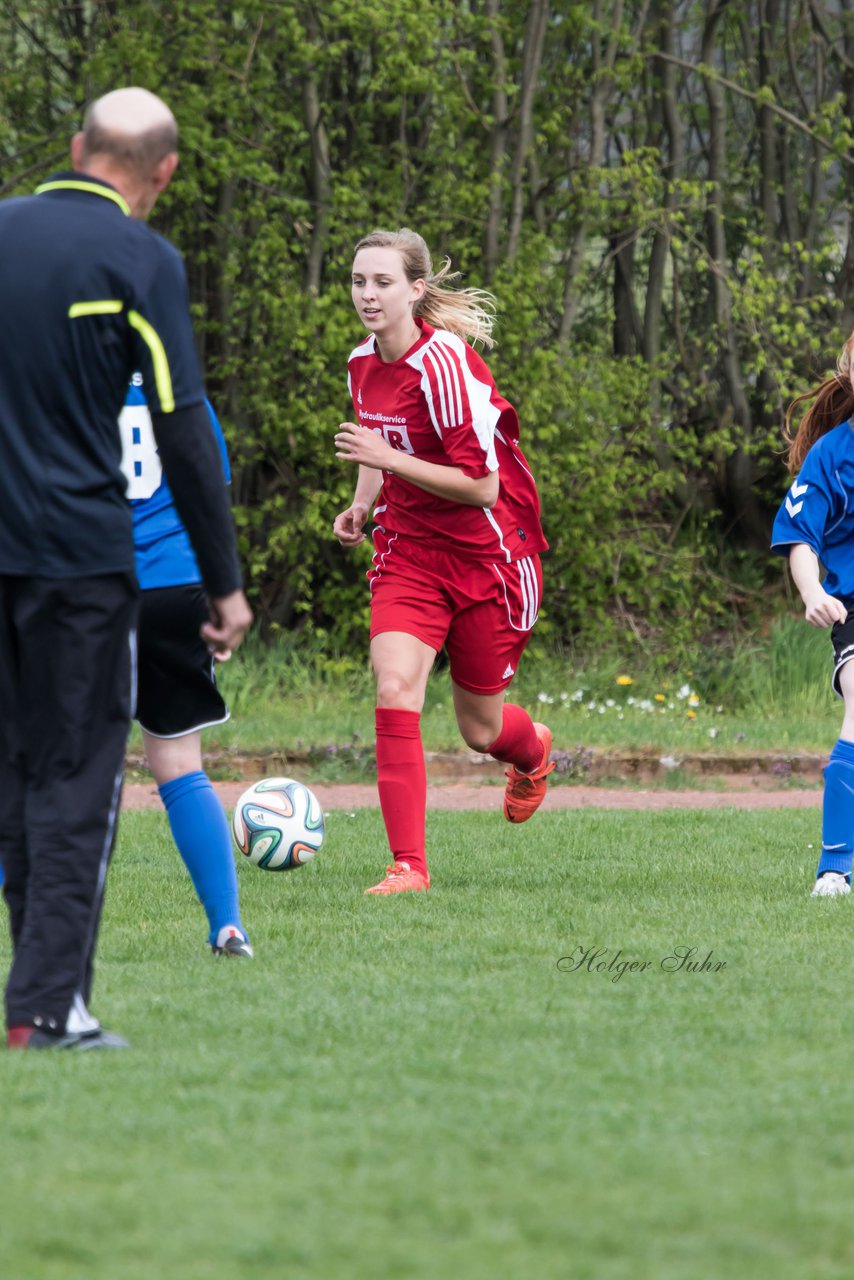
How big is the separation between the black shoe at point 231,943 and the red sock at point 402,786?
47.2 inches

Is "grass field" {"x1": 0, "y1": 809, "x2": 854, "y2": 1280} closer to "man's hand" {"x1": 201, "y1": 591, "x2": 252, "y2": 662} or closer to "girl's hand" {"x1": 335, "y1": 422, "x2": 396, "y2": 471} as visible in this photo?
"man's hand" {"x1": 201, "y1": 591, "x2": 252, "y2": 662}

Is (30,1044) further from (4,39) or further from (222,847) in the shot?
(4,39)

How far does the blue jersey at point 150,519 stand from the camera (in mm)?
4504

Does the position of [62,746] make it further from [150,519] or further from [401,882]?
[401,882]

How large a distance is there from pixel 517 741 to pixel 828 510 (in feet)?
4.90

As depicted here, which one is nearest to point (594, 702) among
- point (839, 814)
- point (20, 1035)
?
point (839, 814)

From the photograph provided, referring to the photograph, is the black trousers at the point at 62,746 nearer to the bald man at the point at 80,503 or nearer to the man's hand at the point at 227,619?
the bald man at the point at 80,503

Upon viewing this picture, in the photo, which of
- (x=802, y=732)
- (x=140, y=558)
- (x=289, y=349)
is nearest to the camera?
(x=140, y=558)

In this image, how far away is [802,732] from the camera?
10.2 m

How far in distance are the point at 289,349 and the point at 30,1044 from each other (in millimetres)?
8473

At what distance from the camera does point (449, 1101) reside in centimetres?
326

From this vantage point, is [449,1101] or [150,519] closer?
[449,1101]

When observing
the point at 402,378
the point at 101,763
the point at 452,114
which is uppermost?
the point at 452,114

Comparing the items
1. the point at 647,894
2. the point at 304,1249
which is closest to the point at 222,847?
the point at 647,894
